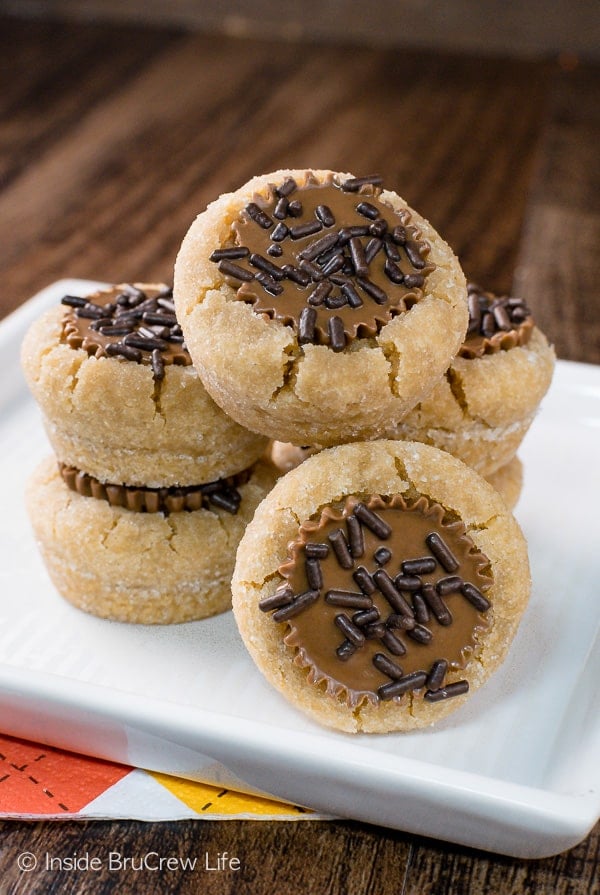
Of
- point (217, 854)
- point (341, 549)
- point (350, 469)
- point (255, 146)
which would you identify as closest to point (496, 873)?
point (217, 854)

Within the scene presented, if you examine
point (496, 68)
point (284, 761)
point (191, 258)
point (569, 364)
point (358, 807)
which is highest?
point (191, 258)

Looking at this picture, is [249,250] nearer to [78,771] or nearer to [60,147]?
[78,771]

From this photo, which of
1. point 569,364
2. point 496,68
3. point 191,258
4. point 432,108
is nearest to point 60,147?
point 432,108

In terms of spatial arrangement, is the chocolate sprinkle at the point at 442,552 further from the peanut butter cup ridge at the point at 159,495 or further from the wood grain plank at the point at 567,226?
the wood grain plank at the point at 567,226

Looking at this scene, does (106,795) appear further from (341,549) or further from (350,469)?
(350,469)

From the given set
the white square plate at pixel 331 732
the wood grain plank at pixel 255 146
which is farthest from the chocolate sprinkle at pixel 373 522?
the wood grain plank at pixel 255 146
